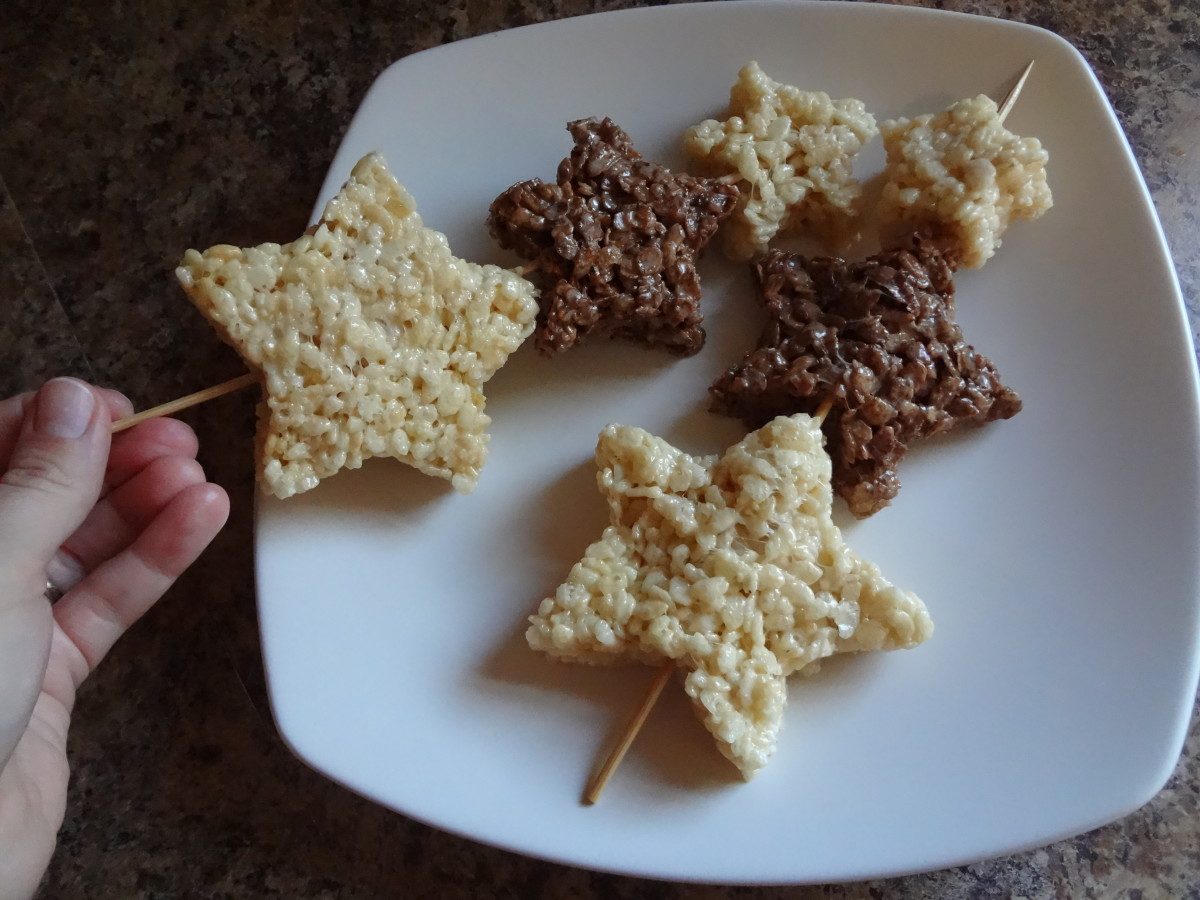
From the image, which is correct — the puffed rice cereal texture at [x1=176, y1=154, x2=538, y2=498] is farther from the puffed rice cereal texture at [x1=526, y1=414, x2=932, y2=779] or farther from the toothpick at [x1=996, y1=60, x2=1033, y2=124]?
the toothpick at [x1=996, y1=60, x2=1033, y2=124]

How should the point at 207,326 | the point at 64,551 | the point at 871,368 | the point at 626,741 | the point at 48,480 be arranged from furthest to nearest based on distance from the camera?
the point at 207,326, the point at 64,551, the point at 871,368, the point at 626,741, the point at 48,480

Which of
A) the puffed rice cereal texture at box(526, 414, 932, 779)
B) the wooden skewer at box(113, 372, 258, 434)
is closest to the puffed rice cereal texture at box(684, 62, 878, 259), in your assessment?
the puffed rice cereal texture at box(526, 414, 932, 779)

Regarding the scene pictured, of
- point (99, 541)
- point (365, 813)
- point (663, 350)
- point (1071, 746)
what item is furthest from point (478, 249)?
point (1071, 746)

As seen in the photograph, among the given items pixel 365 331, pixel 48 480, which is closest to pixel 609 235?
pixel 365 331

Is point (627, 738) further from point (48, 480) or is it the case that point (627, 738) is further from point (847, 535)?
point (48, 480)

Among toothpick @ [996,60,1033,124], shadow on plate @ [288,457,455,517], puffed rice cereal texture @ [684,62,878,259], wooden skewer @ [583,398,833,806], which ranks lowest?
wooden skewer @ [583,398,833,806]

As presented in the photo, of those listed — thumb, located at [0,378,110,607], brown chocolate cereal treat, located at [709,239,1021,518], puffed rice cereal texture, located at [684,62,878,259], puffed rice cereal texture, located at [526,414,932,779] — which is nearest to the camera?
thumb, located at [0,378,110,607]

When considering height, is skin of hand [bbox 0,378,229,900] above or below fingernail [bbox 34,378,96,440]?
below

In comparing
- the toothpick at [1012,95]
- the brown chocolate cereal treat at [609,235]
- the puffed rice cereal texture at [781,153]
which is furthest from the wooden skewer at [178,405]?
the toothpick at [1012,95]
